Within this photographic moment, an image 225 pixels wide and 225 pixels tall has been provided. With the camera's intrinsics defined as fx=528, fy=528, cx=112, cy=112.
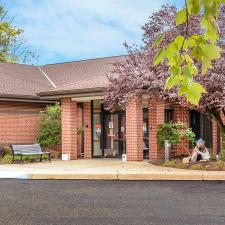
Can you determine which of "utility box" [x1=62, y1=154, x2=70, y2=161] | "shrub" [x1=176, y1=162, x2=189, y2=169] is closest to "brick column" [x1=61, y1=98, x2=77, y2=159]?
"utility box" [x1=62, y1=154, x2=70, y2=161]

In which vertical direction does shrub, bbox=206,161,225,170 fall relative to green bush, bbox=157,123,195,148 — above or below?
below

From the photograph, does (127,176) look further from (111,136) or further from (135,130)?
(111,136)

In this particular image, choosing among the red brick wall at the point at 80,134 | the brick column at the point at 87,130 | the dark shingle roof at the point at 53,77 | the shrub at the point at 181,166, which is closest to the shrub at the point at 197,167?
the shrub at the point at 181,166

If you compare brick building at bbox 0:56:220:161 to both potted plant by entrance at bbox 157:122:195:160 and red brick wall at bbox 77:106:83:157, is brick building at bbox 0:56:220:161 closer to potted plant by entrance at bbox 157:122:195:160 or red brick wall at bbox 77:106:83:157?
red brick wall at bbox 77:106:83:157

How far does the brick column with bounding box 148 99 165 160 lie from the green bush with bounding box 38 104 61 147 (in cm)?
515

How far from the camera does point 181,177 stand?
52.5 feet

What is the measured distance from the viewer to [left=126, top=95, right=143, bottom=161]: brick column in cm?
2241

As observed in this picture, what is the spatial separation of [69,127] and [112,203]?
48.2 ft

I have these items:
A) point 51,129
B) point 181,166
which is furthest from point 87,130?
point 181,166

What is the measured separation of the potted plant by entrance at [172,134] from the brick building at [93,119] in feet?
3.12

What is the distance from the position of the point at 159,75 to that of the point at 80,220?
1070 centimetres

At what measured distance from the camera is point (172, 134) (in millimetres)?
21891

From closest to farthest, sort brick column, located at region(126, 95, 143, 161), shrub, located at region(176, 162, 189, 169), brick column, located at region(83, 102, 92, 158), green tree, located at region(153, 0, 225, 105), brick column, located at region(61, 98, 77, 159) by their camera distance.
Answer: green tree, located at region(153, 0, 225, 105) < shrub, located at region(176, 162, 189, 169) < brick column, located at region(126, 95, 143, 161) < brick column, located at region(61, 98, 77, 159) < brick column, located at region(83, 102, 92, 158)

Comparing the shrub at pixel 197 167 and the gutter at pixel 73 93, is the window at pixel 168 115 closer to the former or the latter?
the gutter at pixel 73 93
